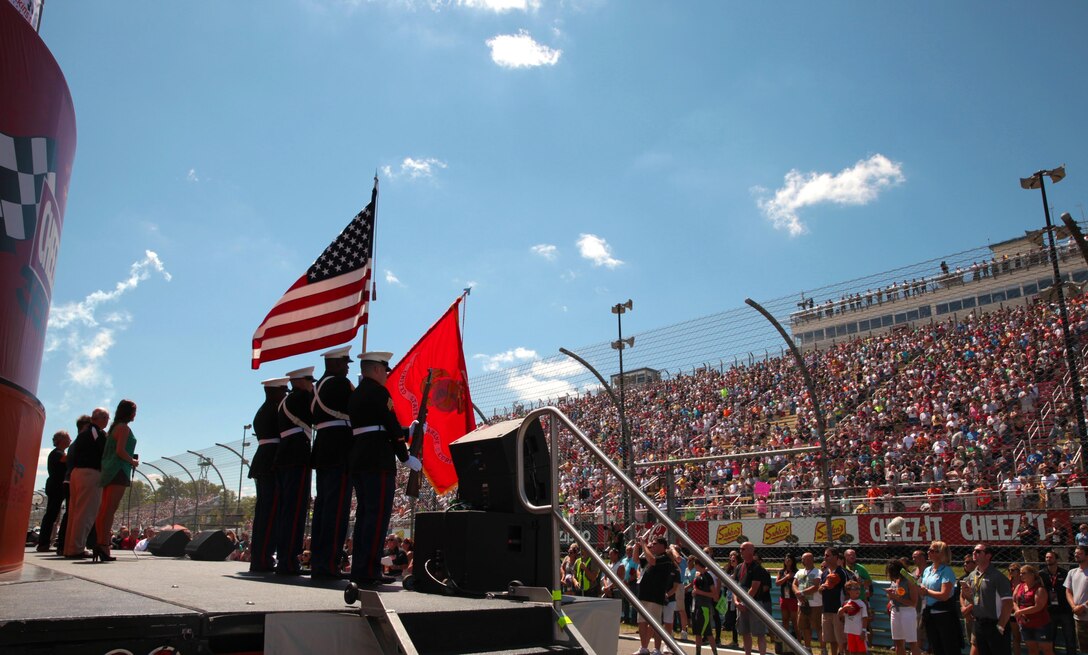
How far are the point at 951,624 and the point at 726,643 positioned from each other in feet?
16.1

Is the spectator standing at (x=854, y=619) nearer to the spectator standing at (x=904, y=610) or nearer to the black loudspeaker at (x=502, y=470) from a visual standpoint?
the spectator standing at (x=904, y=610)

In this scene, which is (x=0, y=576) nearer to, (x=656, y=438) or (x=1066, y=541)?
(x=1066, y=541)

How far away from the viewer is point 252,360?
9203mm

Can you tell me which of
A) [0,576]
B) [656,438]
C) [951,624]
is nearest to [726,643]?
[951,624]

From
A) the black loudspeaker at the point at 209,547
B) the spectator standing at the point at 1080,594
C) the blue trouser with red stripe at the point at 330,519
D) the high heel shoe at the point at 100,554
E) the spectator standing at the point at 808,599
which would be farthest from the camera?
the spectator standing at the point at 808,599

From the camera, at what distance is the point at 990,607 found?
30.2 feet

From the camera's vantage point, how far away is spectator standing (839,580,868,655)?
995 cm

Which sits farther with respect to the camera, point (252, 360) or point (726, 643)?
point (726, 643)

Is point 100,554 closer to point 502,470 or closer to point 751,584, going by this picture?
point 502,470

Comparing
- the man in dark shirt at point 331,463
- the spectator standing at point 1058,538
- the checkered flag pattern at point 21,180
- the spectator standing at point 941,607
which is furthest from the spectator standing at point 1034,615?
the checkered flag pattern at point 21,180

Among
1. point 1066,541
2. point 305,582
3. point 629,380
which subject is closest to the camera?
point 305,582

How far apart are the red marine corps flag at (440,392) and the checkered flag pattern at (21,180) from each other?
6461 millimetres

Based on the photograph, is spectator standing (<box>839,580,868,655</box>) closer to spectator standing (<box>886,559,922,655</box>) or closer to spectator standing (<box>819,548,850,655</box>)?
spectator standing (<box>819,548,850,655</box>)

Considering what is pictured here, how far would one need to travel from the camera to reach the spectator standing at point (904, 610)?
9.54m
